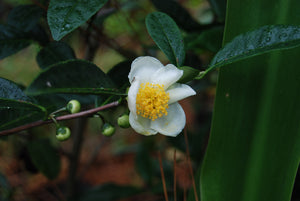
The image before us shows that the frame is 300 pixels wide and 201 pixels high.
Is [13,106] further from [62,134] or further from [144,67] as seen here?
[144,67]

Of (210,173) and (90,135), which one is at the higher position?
(210,173)

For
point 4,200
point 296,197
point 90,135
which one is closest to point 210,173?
point 296,197

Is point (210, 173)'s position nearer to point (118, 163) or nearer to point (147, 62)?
point (147, 62)

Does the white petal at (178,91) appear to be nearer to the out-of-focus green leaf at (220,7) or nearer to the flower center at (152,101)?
the flower center at (152,101)

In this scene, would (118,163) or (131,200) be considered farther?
(118,163)

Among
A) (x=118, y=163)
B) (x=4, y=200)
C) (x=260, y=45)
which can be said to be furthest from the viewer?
(x=118, y=163)
